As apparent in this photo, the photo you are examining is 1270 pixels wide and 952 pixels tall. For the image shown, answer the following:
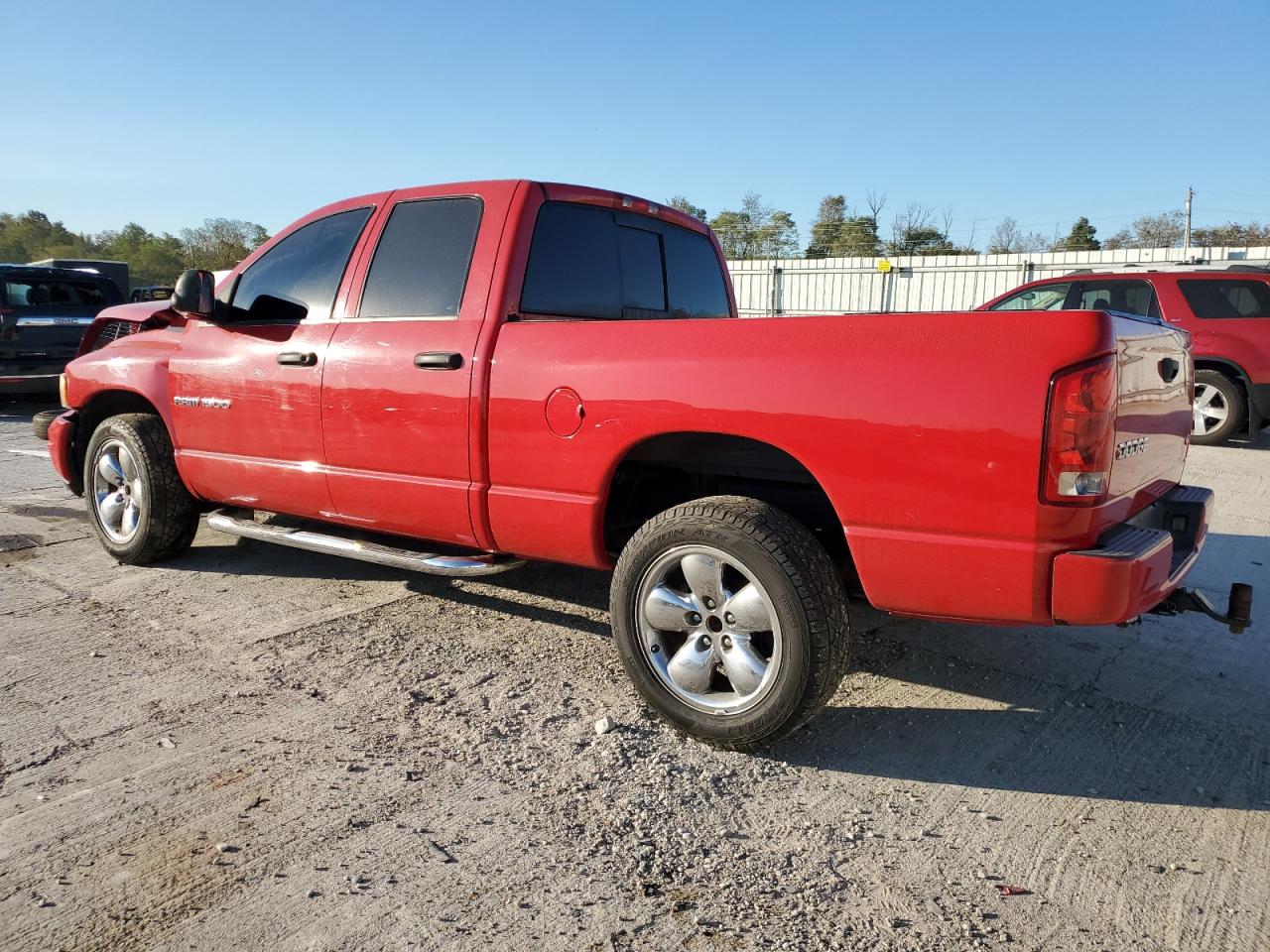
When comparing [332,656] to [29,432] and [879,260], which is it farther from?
[879,260]

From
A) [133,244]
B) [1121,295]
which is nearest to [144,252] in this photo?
[133,244]

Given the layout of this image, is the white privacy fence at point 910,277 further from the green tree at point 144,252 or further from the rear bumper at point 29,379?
the green tree at point 144,252

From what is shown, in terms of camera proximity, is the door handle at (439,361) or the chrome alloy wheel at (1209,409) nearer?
the door handle at (439,361)

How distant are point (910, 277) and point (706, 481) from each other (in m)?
20.0

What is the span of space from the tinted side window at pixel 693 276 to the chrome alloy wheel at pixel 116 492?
3.14m

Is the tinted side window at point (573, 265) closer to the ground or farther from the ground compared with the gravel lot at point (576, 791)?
farther from the ground

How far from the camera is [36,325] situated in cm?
1130

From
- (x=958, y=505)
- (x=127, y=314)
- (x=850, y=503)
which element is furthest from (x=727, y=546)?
(x=127, y=314)

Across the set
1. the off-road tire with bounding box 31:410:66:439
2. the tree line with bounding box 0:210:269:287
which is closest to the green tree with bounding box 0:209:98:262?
the tree line with bounding box 0:210:269:287

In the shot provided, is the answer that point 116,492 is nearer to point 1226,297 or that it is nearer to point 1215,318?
point 1215,318

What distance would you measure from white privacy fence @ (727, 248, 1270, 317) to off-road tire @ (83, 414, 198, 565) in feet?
50.9

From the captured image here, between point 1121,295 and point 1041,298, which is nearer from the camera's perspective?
point 1121,295

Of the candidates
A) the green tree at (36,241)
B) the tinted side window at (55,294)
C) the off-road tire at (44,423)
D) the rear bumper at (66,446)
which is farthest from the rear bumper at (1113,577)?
the green tree at (36,241)

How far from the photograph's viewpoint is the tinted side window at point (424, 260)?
3779mm
